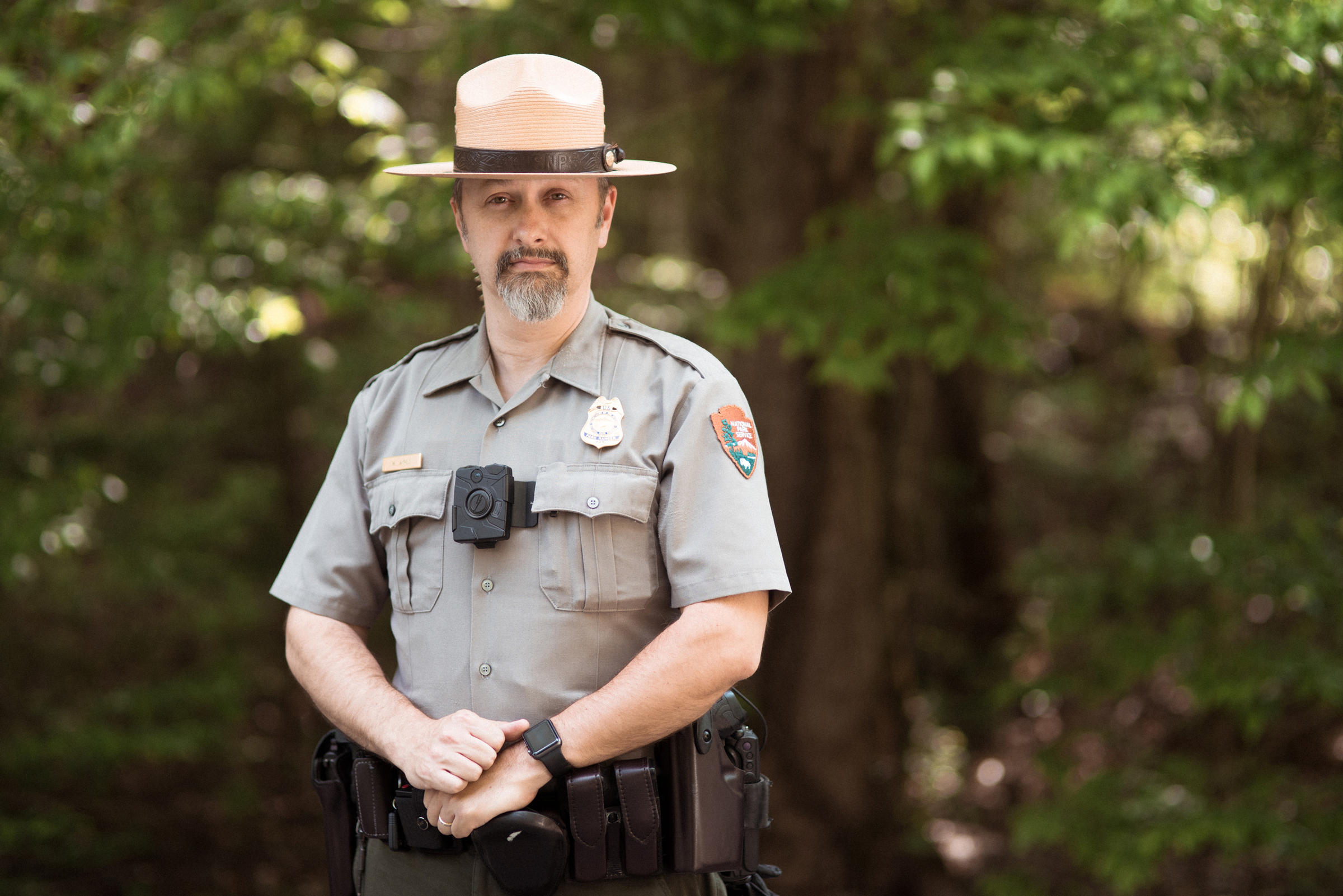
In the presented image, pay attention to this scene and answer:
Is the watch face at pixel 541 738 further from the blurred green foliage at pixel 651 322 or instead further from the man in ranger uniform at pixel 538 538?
the blurred green foliage at pixel 651 322

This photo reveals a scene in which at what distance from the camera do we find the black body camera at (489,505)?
1.93 m

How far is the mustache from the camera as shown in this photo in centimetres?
198

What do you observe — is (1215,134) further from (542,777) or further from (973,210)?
(542,777)

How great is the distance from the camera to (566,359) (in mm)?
2064

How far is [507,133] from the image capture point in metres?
1.98

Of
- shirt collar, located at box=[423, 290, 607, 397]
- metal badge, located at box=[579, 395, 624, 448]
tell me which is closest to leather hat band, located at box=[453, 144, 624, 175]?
shirt collar, located at box=[423, 290, 607, 397]

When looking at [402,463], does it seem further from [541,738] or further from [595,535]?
[541,738]

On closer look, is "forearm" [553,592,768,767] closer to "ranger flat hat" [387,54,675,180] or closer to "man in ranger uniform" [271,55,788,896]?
"man in ranger uniform" [271,55,788,896]

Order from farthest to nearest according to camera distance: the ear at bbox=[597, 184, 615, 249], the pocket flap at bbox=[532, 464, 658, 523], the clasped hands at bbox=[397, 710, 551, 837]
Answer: the ear at bbox=[597, 184, 615, 249] → the pocket flap at bbox=[532, 464, 658, 523] → the clasped hands at bbox=[397, 710, 551, 837]

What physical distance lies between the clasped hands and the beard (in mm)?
680

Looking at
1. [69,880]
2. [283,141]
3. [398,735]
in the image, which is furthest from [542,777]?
[283,141]

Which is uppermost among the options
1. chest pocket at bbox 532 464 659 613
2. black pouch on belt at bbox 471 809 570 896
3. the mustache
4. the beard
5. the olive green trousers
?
the mustache

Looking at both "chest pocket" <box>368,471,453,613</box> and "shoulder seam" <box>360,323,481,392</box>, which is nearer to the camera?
"chest pocket" <box>368,471,453,613</box>

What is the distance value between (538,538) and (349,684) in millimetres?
427
